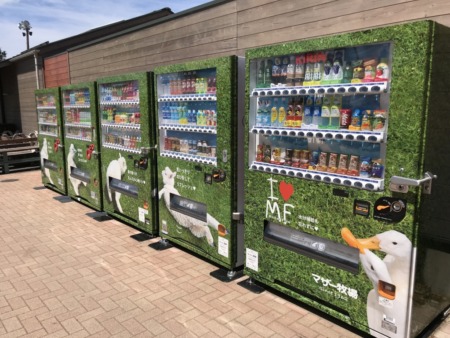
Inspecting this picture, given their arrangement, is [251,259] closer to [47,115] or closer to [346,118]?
[346,118]

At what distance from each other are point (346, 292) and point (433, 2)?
2.77 m

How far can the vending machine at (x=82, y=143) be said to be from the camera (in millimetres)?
6234

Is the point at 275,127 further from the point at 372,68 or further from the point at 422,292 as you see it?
the point at 422,292

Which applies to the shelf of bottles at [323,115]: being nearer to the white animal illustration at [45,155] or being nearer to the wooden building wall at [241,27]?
the wooden building wall at [241,27]

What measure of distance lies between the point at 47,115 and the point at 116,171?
12.4ft

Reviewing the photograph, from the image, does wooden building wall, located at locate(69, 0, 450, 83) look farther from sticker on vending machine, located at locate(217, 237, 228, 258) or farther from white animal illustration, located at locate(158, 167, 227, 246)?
sticker on vending machine, located at locate(217, 237, 228, 258)

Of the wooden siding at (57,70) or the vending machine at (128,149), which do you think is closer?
the vending machine at (128,149)

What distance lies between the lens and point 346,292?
2.89 m

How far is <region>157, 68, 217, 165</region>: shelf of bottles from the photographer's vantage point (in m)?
4.09

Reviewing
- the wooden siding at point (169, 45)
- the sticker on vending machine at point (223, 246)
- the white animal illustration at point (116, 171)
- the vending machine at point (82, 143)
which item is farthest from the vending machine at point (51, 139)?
the sticker on vending machine at point (223, 246)

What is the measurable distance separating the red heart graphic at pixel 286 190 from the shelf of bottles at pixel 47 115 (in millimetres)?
6168

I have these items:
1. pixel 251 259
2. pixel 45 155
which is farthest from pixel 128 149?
pixel 45 155

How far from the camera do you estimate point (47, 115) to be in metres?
8.38

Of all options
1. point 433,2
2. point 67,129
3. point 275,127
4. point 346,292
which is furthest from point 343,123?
point 67,129
